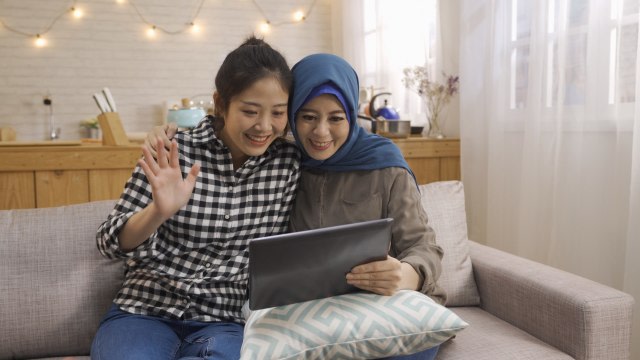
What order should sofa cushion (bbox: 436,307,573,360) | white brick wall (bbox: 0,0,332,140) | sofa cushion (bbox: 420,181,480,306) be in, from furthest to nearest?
white brick wall (bbox: 0,0,332,140)
sofa cushion (bbox: 420,181,480,306)
sofa cushion (bbox: 436,307,573,360)

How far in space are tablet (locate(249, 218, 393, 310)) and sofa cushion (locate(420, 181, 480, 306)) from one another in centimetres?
68

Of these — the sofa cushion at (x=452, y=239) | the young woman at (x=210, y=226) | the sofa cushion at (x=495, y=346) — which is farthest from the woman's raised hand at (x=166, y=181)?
the sofa cushion at (x=452, y=239)

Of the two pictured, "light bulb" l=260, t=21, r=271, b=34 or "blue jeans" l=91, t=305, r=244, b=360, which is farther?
"light bulb" l=260, t=21, r=271, b=34

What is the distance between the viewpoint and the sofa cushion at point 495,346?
1424 millimetres

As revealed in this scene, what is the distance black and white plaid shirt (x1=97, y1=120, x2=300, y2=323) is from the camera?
1393 millimetres

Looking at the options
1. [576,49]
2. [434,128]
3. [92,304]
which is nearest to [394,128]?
[434,128]

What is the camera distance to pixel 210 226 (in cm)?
142

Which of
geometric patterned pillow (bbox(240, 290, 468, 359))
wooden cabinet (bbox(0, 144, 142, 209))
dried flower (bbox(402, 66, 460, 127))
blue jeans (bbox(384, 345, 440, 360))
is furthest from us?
dried flower (bbox(402, 66, 460, 127))

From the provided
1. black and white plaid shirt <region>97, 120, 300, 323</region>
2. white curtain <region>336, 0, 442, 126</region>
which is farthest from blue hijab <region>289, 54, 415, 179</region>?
white curtain <region>336, 0, 442, 126</region>

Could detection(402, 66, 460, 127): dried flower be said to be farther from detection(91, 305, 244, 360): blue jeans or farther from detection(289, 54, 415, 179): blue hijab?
detection(91, 305, 244, 360): blue jeans

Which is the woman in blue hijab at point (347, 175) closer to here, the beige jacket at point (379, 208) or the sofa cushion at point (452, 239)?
the beige jacket at point (379, 208)

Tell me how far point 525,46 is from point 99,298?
2236mm

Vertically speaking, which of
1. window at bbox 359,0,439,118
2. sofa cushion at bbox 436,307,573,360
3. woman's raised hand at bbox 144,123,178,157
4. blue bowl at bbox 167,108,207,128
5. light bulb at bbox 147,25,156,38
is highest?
light bulb at bbox 147,25,156,38

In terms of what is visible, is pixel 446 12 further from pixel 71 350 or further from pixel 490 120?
pixel 71 350
